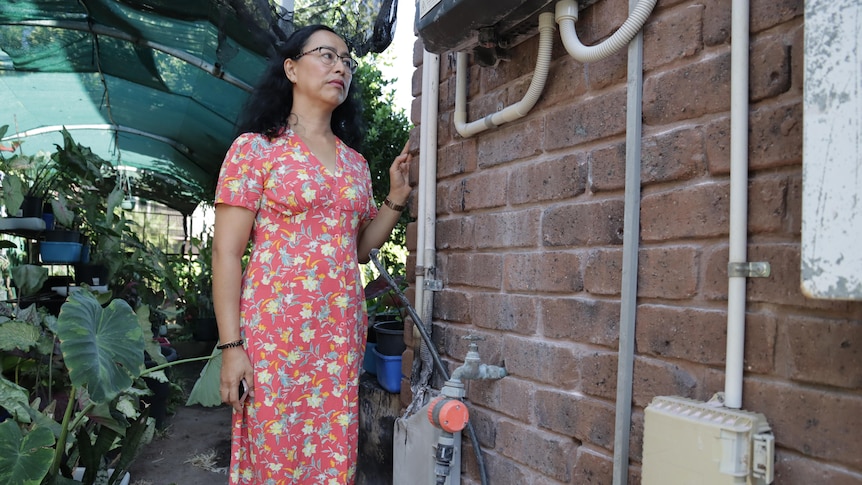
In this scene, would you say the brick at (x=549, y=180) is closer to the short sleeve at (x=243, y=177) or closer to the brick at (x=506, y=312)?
the brick at (x=506, y=312)

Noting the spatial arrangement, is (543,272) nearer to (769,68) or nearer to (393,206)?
(769,68)

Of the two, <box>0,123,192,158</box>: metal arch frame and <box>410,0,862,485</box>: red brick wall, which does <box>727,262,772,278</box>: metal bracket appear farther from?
<box>0,123,192,158</box>: metal arch frame

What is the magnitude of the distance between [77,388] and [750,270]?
1.92 metres

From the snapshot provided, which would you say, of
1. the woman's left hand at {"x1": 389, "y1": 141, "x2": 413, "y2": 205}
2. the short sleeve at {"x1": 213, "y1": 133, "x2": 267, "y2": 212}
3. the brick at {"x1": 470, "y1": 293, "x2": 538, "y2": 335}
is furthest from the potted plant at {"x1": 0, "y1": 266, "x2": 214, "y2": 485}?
the brick at {"x1": 470, "y1": 293, "x2": 538, "y2": 335}


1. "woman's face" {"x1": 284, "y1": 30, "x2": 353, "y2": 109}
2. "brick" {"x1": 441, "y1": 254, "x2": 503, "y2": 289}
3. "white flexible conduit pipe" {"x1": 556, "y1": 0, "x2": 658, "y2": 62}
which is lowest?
"brick" {"x1": 441, "y1": 254, "x2": 503, "y2": 289}

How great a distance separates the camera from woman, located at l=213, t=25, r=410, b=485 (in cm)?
160

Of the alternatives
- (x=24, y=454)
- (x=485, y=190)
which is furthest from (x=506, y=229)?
(x=24, y=454)

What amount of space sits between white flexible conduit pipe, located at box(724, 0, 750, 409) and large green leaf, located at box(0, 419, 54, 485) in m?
1.59

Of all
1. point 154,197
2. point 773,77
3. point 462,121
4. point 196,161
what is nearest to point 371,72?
point 196,161

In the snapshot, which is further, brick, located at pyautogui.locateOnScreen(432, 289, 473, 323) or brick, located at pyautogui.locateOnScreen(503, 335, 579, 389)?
brick, located at pyautogui.locateOnScreen(432, 289, 473, 323)

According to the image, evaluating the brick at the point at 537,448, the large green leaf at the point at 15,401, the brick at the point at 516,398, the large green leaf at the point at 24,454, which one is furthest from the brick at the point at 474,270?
the large green leaf at the point at 15,401

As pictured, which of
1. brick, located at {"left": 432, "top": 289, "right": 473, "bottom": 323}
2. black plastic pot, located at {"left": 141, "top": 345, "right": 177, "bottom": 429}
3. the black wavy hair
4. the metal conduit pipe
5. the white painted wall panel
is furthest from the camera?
black plastic pot, located at {"left": 141, "top": 345, "right": 177, "bottom": 429}

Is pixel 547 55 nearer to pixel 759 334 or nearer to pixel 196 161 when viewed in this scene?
pixel 759 334

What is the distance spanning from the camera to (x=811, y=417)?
762 mm
